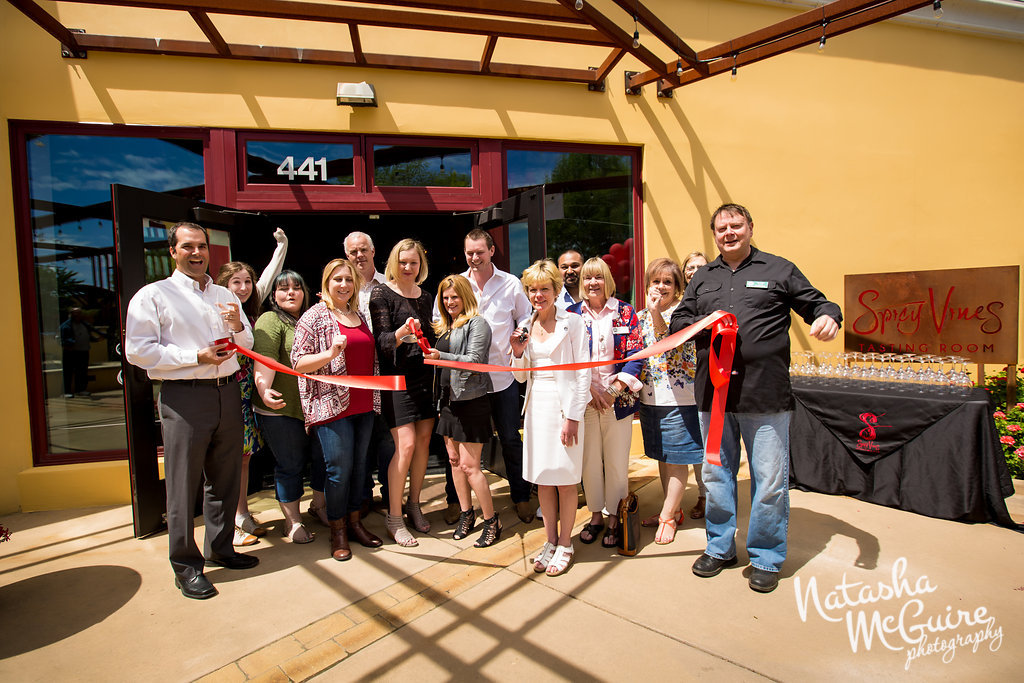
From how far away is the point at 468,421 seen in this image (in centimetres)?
328

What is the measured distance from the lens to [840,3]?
3.94 metres

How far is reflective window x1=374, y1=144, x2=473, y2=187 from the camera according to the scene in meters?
4.87

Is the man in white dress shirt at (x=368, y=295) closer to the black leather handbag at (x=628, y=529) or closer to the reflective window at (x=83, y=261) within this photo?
the black leather handbag at (x=628, y=529)

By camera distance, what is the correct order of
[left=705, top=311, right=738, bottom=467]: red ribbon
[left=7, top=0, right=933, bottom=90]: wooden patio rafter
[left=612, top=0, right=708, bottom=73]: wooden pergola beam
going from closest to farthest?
[left=705, top=311, right=738, bottom=467]: red ribbon
[left=7, top=0, right=933, bottom=90]: wooden patio rafter
[left=612, top=0, right=708, bottom=73]: wooden pergola beam

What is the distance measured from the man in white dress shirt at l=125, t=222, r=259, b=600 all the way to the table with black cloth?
4151 millimetres

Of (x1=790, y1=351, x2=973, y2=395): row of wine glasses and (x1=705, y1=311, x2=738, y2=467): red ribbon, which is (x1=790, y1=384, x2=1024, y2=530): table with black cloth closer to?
(x1=790, y1=351, x2=973, y2=395): row of wine glasses

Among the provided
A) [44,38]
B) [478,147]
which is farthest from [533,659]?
[44,38]

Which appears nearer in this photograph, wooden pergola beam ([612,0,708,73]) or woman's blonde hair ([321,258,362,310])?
woman's blonde hair ([321,258,362,310])

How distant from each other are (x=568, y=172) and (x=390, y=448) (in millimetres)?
3278

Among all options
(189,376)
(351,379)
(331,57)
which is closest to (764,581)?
(351,379)

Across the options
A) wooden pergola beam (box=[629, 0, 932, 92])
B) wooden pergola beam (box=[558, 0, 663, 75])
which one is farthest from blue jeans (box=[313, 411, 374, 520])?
wooden pergola beam (box=[629, 0, 932, 92])

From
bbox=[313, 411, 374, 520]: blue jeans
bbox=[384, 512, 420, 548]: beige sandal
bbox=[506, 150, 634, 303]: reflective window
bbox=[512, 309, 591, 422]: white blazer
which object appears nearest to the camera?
bbox=[512, 309, 591, 422]: white blazer

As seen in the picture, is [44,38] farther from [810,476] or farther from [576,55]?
[810,476]

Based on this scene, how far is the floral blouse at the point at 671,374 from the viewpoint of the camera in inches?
133
